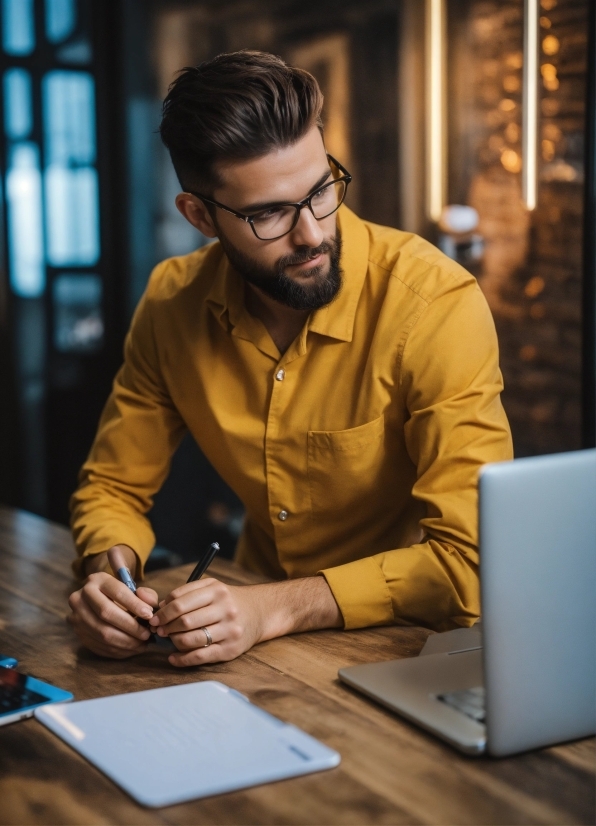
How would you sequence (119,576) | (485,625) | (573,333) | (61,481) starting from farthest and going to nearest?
(61,481), (573,333), (119,576), (485,625)

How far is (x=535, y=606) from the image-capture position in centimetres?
98

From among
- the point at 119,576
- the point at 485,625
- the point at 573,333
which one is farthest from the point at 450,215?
the point at 485,625

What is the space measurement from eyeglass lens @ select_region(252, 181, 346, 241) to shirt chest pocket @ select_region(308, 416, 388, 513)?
360mm

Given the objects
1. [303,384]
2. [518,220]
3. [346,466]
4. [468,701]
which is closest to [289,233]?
[303,384]

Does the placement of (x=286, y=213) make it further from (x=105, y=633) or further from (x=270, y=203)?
(x=105, y=633)

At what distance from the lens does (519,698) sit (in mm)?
978

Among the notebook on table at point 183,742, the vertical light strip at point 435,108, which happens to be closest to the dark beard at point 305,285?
the notebook on table at point 183,742

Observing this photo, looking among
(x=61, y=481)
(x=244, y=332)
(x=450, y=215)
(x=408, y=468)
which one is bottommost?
(x=61, y=481)

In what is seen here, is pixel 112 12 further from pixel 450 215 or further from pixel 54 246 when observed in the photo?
pixel 450 215

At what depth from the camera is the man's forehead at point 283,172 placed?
165 centimetres

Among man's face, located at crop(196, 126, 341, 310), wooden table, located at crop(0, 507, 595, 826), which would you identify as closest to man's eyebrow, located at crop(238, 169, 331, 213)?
man's face, located at crop(196, 126, 341, 310)

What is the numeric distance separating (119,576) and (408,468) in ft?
1.84

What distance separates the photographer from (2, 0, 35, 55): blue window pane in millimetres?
3639

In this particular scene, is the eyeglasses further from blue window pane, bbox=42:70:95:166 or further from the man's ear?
blue window pane, bbox=42:70:95:166
